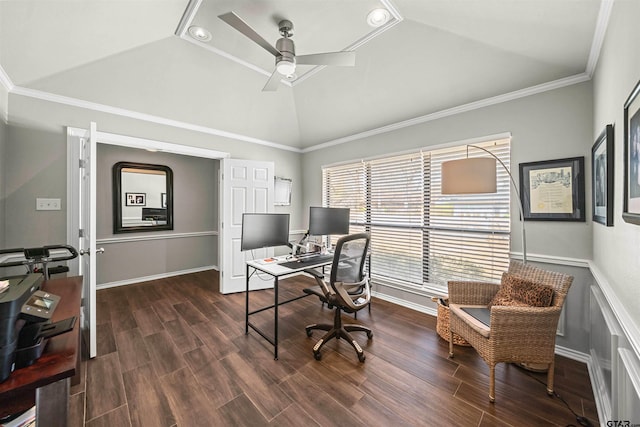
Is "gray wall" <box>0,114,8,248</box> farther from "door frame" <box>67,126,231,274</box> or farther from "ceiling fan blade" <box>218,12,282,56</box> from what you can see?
"ceiling fan blade" <box>218,12,282,56</box>

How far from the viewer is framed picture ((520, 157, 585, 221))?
215 cm

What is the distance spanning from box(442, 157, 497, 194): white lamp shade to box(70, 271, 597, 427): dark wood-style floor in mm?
1509

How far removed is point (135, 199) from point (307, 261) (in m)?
3.58

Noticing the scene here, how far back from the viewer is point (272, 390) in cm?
183

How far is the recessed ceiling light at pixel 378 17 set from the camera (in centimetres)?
208

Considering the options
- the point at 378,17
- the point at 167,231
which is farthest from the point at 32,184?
the point at 378,17

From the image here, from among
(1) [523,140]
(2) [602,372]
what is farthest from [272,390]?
(1) [523,140]

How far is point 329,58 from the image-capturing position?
2027 millimetres

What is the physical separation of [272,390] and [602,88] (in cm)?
331

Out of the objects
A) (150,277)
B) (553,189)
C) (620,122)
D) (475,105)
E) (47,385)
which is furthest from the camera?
(150,277)

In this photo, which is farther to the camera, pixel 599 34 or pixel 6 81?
pixel 6 81

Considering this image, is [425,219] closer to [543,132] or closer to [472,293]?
[472,293]

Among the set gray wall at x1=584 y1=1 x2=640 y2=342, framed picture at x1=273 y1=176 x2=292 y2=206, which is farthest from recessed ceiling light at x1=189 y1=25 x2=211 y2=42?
gray wall at x1=584 y1=1 x2=640 y2=342

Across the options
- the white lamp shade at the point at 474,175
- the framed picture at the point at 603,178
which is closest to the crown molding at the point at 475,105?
the framed picture at the point at 603,178
